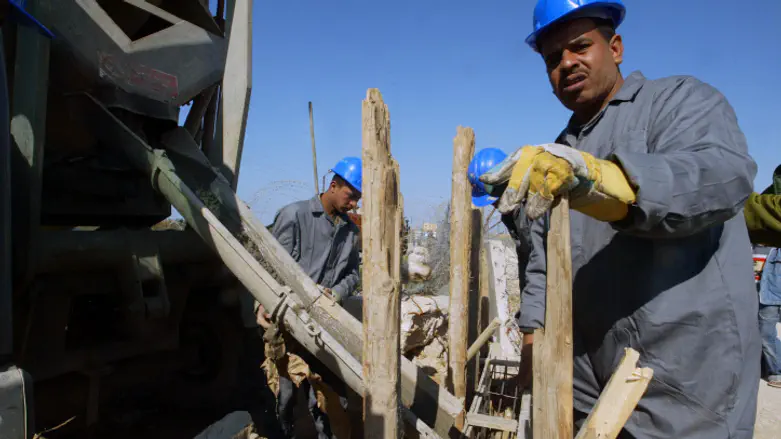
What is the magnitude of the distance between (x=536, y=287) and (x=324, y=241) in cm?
265

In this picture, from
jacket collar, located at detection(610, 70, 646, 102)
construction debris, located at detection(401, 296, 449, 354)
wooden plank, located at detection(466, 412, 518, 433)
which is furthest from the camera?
construction debris, located at detection(401, 296, 449, 354)

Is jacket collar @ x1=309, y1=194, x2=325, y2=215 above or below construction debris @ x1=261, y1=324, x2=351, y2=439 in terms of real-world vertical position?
above

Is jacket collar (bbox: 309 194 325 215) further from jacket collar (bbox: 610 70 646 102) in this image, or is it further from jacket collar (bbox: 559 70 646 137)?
jacket collar (bbox: 610 70 646 102)

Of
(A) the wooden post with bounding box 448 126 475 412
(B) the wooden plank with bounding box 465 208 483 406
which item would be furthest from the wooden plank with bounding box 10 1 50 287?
(B) the wooden plank with bounding box 465 208 483 406

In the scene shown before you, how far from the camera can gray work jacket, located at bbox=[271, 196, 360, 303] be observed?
15.3 feet

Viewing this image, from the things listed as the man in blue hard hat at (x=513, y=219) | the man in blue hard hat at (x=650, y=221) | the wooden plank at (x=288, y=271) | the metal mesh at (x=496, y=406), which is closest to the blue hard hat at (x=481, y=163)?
the man in blue hard hat at (x=513, y=219)

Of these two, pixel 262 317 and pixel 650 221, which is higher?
pixel 650 221

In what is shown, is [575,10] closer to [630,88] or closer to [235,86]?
[630,88]

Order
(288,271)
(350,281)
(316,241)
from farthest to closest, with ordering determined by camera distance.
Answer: (350,281) → (316,241) → (288,271)

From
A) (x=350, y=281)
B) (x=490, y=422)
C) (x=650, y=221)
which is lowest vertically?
(x=490, y=422)

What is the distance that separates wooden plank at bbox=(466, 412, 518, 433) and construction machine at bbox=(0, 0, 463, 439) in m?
0.63

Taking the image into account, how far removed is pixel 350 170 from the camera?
471 cm

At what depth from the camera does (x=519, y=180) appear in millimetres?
1281

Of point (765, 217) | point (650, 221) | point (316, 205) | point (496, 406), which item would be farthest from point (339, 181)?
point (650, 221)
